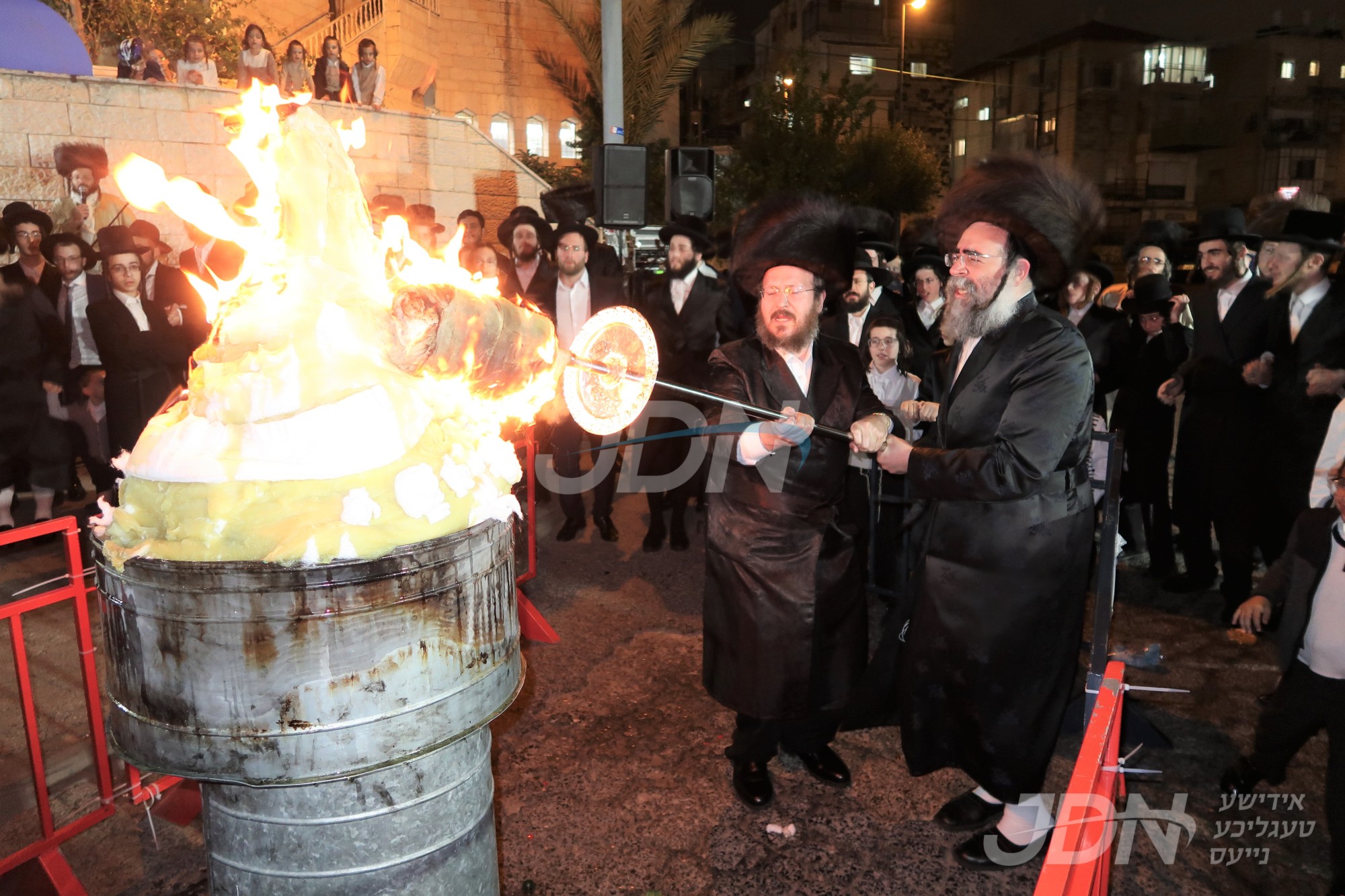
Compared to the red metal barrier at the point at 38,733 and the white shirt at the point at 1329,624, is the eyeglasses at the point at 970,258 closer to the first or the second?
the white shirt at the point at 1329,624

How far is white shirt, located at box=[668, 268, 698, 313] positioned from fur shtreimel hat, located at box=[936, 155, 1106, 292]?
3.99m

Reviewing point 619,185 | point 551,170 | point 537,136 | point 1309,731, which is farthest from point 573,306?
point 537,136

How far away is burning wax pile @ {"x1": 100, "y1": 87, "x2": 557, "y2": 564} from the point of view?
1.94 m

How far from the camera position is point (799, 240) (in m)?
3.53

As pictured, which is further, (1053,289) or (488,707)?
(1053,289)

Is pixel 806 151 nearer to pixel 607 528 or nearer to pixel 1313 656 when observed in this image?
pixel 607 528

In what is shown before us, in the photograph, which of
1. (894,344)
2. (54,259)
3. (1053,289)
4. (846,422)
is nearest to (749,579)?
(846,422)

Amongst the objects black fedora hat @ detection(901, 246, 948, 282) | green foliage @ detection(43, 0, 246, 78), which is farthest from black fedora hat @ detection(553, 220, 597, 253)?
green foliage @ detection(43, 0, 246, 78)

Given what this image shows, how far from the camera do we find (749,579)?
345 centimetres

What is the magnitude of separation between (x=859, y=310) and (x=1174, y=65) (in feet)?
176

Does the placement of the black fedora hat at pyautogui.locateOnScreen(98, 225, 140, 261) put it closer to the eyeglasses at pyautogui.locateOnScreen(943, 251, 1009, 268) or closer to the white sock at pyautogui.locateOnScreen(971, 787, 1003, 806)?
the eyeglasses at pyautogui.locateOnScreen(943, 251, 1009, 268)

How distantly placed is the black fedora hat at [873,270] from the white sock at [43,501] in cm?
694

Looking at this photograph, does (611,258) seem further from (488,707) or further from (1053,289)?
(488,707)

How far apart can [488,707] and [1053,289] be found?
2.60m
